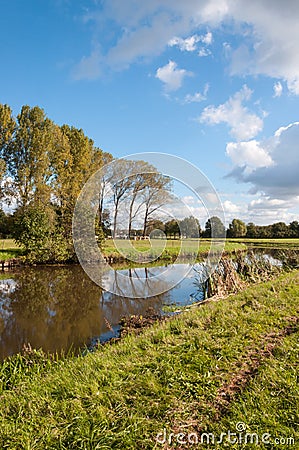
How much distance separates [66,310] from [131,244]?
133 inches

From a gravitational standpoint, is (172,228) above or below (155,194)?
below

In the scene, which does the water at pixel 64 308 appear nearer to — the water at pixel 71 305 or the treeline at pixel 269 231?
the water at pixel 71 305

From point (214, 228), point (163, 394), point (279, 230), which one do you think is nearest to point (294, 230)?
point (279, 230)

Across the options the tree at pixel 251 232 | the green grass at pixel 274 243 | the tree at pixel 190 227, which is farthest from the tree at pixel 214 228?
the tree at pixel 251 232

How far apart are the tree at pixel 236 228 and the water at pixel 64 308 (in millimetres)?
44511

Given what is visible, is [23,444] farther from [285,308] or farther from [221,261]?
[221,261]

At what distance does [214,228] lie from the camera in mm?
7938

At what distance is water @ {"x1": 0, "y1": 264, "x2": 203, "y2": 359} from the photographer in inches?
276

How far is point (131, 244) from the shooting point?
327 inches

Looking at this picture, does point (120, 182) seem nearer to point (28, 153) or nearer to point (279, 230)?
point (28, 153)

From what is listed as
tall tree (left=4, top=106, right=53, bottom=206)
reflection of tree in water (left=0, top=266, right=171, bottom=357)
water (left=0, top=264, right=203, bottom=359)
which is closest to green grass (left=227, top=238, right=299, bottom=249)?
tall tree (left=4, top=106, right=53, bottom=206)

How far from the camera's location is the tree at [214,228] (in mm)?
7659

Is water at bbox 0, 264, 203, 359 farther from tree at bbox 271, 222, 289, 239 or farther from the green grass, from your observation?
tree at bbox 271, 222, 289, 239

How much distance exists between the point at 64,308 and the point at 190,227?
5.14 m
